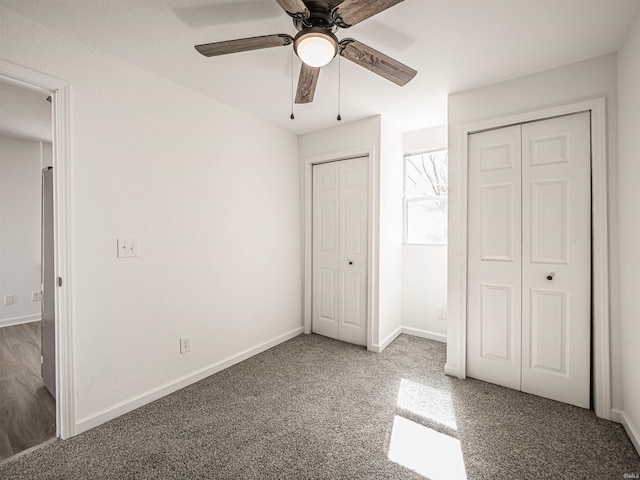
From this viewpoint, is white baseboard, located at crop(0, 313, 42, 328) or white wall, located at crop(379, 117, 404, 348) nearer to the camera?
white wall, located at crop(379, 117, 404, 348)

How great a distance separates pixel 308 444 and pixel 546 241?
7.06 feet

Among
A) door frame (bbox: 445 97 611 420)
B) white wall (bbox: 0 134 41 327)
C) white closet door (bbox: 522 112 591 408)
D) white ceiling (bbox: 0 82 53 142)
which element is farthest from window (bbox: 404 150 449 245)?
white wall (bbox: 0 134 41 327)

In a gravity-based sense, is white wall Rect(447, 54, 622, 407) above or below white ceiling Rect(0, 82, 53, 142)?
below

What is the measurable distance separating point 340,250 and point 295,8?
2.44m

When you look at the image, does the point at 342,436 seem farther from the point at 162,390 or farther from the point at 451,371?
the point at 162,390

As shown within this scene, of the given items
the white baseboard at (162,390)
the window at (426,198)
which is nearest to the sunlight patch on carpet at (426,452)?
the white baseboard at (162,390)

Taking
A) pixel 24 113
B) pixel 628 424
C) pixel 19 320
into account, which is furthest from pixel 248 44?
pixel 19 320

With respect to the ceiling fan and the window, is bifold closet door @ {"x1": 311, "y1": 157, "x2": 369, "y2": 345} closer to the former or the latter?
the window

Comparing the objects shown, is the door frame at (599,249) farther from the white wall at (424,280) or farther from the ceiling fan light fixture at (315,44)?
the ceiling fan light fixture at (315,44)

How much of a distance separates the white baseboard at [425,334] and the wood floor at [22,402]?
3246 millimetres

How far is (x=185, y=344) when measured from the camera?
2475 mm

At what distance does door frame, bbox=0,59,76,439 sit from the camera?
5.97 feet

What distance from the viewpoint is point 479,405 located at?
218 cm

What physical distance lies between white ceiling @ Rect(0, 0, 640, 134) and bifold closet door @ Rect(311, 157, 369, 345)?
1012 mm
